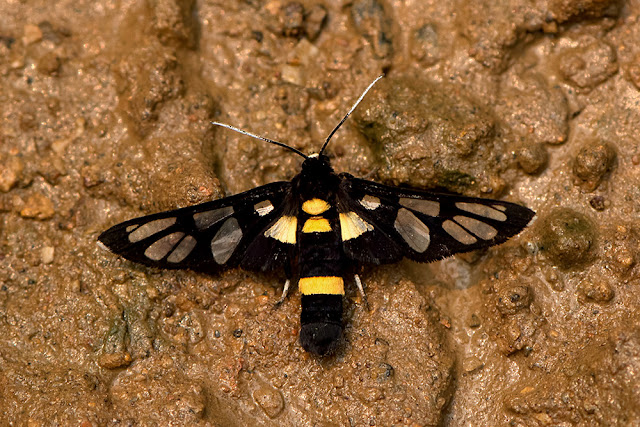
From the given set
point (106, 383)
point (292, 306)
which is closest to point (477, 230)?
point (292, 306)

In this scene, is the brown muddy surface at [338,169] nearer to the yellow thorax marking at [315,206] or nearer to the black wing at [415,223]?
the black wing at [415,223]

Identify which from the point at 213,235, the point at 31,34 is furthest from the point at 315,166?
the point at 31,34

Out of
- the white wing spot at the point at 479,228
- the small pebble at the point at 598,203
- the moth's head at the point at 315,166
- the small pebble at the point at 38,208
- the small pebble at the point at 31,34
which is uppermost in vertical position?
the small pebble at the point at 598,203

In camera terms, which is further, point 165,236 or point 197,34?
point 197,34

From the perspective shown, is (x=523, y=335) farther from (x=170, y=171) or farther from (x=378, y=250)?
(x=170, y=171)

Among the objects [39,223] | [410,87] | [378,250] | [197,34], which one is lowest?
[39,223]

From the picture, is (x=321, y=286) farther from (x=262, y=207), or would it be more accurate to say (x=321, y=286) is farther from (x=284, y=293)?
(x=262, y=207)

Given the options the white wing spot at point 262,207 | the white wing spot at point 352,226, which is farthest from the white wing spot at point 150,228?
the white wing spot at point 352,226
